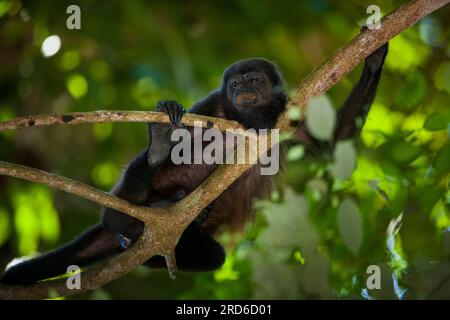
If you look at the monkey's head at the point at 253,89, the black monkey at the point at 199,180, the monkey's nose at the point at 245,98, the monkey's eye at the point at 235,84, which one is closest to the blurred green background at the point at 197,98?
the black monkey at the point at 199,180

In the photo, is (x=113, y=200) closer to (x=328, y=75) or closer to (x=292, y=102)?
(x=292, y=102)

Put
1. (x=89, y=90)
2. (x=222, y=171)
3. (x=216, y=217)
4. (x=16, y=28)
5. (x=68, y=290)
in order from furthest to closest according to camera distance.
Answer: (x=16, y=28) → (x=89, y=90) → (x=216, y=217) → (x=68, y=290) → (x=222, y=171)

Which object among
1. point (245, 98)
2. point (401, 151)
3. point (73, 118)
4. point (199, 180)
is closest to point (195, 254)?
point (199, 180)

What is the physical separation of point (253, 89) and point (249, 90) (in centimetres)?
5

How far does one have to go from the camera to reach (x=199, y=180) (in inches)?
200

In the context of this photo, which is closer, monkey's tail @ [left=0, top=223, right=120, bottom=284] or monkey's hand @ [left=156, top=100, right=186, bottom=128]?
monkey's hand @ [left=156, top=100, right=186, bottom=128]

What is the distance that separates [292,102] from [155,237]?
1228mm

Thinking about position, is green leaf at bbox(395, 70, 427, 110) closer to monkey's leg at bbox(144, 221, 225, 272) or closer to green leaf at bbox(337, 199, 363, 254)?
green leaf at bbox(337, 199, 363, 254)

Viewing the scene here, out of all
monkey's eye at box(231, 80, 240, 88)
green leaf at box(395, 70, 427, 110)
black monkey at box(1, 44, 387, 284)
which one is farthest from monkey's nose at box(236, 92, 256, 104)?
green leaf at box(395, 70, 427, 110)

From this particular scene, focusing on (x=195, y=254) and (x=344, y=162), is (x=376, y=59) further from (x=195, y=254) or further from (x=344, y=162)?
(x=344, y=162)

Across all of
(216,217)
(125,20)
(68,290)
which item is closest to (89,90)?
(125,20)

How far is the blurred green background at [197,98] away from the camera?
137 inches

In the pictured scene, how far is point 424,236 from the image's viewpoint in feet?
9.36

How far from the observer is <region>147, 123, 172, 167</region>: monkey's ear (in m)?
4.32
